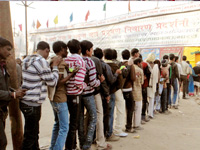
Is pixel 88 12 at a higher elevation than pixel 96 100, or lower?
higher

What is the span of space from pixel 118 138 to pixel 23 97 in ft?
7.45

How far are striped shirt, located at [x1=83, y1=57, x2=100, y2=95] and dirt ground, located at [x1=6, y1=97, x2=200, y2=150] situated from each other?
1.17 metres

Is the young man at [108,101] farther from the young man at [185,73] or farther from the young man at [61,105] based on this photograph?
the young man at [185,73]

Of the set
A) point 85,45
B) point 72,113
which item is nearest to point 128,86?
point 85,45

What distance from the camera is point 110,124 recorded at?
401cm

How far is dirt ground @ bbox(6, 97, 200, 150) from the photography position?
380cm

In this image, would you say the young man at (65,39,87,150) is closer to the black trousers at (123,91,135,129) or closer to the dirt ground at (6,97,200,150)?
the dirt ground at (6,97,200,150)

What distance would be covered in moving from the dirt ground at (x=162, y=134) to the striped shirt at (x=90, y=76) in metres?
1.17

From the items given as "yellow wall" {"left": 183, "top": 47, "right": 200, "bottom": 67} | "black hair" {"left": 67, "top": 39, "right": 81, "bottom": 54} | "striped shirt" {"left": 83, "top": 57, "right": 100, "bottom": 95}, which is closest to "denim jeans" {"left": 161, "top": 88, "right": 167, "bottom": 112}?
"striped shirt" {"left": 83, "top": 57, "right": 100, "bottom": 95}

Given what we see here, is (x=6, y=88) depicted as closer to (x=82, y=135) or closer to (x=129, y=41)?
(x=82, y=135)

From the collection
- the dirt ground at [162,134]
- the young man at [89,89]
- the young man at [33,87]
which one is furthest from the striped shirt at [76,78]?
the dirt ground at [162,134]

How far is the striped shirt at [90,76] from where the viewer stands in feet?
10.5

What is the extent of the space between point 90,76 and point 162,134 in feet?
7.97

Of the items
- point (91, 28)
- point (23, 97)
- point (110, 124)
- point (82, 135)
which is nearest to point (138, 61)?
point (110, 124)
